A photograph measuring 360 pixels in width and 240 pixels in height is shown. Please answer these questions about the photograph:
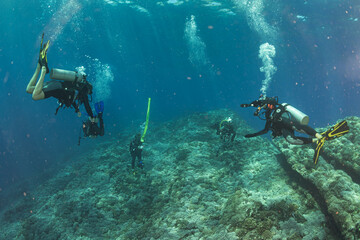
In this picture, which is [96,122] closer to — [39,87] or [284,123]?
[39,87]

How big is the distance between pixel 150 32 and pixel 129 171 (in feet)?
119

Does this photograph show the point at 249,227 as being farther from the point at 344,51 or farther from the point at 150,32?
the point at 344,51

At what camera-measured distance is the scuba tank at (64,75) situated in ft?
13.3

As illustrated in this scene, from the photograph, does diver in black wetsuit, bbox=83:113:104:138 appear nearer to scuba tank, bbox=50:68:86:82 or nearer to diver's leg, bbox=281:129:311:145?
scuba tank, bbox=50:68:86:82

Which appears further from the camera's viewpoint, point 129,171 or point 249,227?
point 129,171

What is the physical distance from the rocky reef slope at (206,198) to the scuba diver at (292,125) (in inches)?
51.5

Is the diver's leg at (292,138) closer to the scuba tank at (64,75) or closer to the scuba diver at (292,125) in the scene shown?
the scuba diver at (292,125)

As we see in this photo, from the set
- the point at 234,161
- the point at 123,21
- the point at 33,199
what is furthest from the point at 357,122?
the point at 123,21

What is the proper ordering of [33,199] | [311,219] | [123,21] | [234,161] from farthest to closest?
[123,21]
[33,199]
[234,161]
[311,219]

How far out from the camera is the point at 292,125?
450cm

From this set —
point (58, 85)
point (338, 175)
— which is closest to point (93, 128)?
point (58, 85)

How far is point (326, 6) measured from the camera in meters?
21.9

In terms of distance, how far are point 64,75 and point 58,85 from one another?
0.92 ft

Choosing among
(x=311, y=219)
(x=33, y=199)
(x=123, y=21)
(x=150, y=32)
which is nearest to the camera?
(x=311, y=219)
